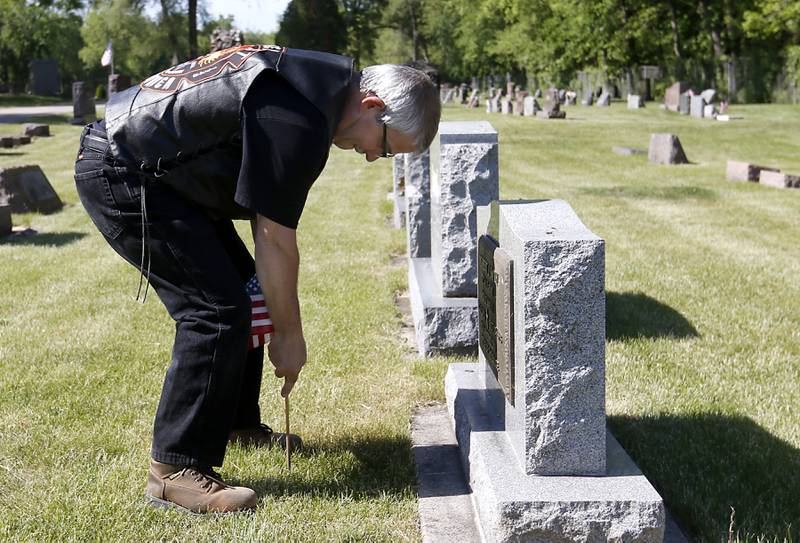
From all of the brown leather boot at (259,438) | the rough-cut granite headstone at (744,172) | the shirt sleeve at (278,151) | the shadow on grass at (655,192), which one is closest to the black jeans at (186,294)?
the shirt sleeve at (278,151)

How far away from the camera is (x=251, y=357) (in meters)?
3.77

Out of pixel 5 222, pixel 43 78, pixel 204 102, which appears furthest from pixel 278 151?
pixel 43 78

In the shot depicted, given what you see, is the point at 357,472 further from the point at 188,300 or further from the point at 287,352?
the point at 188,300

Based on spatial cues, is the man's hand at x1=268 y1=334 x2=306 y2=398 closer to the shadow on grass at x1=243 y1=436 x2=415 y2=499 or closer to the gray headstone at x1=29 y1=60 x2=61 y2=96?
the shadow on grass at x1=243 y1=436 x2=415 y2=499

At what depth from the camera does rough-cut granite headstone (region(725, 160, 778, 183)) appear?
13.9m

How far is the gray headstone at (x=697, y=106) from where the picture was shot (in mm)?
30005

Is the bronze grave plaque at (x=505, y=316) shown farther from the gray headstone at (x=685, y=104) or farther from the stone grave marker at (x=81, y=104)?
the gray headstone at (x=685, y=104)

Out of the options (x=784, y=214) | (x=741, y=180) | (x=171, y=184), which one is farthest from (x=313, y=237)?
(x=741, y=180)

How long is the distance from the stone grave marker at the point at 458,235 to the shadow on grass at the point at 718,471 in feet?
4.08

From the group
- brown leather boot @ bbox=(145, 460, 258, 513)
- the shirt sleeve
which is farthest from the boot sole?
the shirt sleeve

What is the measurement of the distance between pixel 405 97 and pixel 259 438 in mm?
1646

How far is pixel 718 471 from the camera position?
3721 millimetres

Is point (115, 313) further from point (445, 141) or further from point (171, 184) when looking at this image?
point (171, 184)

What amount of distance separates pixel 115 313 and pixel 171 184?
139 inches
